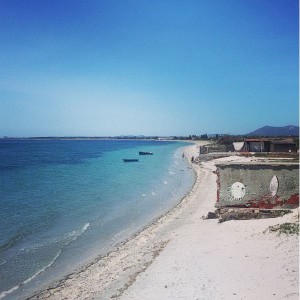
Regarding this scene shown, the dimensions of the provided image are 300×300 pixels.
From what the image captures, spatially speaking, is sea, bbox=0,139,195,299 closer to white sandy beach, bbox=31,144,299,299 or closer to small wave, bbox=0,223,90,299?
small wave, bbox=0,223,90,299

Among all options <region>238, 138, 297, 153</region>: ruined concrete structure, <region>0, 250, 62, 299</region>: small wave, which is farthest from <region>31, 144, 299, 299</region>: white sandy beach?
<region>238, 138, 297, 153</region>: ruined concrete structure

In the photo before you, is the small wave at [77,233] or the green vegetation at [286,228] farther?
the small wave at [77,233]

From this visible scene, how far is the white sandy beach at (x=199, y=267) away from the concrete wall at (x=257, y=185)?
1150 millimetres

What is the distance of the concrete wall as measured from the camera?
1674 cm

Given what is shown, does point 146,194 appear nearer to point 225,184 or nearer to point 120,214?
point 120,214

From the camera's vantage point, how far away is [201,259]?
12.5 m

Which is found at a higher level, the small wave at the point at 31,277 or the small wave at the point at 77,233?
the small wave at the point at 77,233

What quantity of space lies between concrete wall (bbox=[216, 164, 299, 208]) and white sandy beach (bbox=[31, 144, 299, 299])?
1.15 meters

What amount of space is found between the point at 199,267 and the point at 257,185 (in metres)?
6.97

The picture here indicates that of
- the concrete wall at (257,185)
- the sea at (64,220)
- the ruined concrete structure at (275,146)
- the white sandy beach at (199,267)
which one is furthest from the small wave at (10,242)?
the ruined concrete structure at (275,146)

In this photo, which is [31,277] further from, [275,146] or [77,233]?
[275,146]

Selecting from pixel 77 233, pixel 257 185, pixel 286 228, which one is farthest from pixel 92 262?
pixel 257 185

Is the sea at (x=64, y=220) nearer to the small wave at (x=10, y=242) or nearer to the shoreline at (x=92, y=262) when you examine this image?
the small wave at (x=10, y=242)

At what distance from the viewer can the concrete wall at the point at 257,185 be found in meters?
16.7
